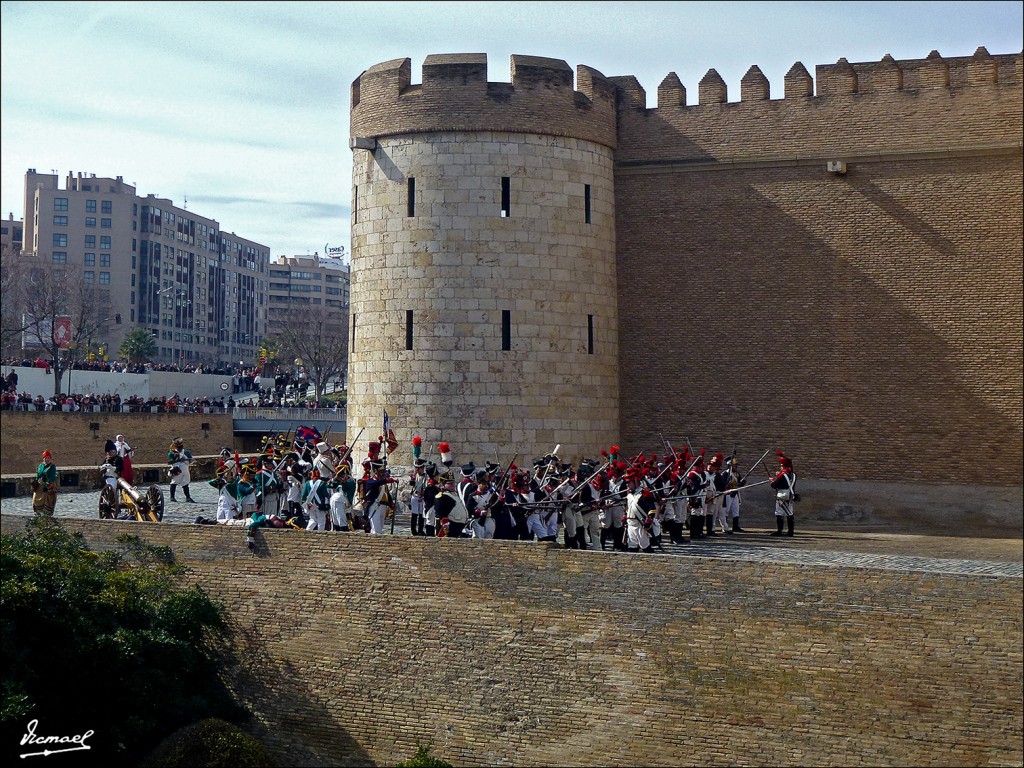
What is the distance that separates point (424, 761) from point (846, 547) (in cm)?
864

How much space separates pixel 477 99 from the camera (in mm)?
25266

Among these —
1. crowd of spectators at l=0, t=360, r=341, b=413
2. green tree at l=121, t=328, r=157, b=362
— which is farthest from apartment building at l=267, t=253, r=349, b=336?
crowd of spectators at l=0, t=360, r=341, b=413

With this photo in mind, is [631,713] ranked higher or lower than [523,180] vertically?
lower

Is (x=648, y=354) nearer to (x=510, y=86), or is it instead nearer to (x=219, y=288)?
(x=510, y=86)

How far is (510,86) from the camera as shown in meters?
25.3

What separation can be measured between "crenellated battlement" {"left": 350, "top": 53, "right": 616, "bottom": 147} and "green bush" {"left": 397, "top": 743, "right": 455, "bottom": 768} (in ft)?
43.7

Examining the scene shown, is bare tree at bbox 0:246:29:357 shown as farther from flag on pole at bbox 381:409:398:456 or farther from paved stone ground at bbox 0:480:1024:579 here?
flag on pole at bbox 381:409:398:456

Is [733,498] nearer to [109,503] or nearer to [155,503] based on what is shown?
[155,503]

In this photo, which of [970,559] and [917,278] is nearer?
[970,559]

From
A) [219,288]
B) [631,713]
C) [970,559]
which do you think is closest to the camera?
[631,713]

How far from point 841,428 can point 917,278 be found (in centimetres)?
364

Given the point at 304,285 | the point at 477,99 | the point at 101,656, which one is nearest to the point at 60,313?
the point at 477,99

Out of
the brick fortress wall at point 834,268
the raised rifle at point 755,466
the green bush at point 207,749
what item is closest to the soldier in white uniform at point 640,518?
the raised rifle at point 755,466

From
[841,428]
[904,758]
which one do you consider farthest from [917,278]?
[904,758]
